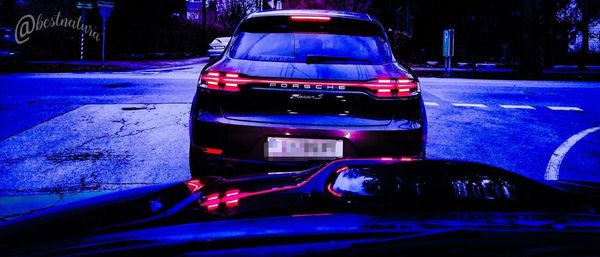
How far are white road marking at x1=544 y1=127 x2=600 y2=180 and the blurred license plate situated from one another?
9.06 feet

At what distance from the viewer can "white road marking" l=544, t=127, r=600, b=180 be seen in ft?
19.2

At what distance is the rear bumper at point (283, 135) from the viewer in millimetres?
3793

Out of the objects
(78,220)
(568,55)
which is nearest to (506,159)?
(78,220)

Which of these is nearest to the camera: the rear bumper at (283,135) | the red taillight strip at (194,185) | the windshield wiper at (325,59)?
the red taillight strip at (194,185)

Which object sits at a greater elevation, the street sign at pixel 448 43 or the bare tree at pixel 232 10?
the bare tree at pixel 232 10

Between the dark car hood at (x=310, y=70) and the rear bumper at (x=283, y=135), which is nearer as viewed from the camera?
the rear bumper at (x=283, y=135)

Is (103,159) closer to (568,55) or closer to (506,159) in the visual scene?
(506,159)

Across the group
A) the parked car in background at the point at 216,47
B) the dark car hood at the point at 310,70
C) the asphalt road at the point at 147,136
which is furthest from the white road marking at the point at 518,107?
the parked car in background at the point at 216,47

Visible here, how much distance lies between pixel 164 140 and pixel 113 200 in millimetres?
5007

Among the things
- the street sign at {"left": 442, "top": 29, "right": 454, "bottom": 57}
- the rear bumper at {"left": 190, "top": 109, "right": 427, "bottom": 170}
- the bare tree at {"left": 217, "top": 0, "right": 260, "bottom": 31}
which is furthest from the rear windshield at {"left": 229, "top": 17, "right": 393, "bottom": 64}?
the bare tree at {"left": 217, "top": 0, "right": 260, "bottom": 31}

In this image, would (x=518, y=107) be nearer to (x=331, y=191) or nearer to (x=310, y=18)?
(x=310, y=18)

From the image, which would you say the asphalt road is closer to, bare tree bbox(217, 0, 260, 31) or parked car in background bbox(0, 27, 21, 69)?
parked car in background bbox(0, 27, 21, 69)

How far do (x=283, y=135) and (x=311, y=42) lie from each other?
0.92 metres

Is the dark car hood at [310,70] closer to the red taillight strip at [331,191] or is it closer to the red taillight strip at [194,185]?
the red taillight strip at [194,185]
